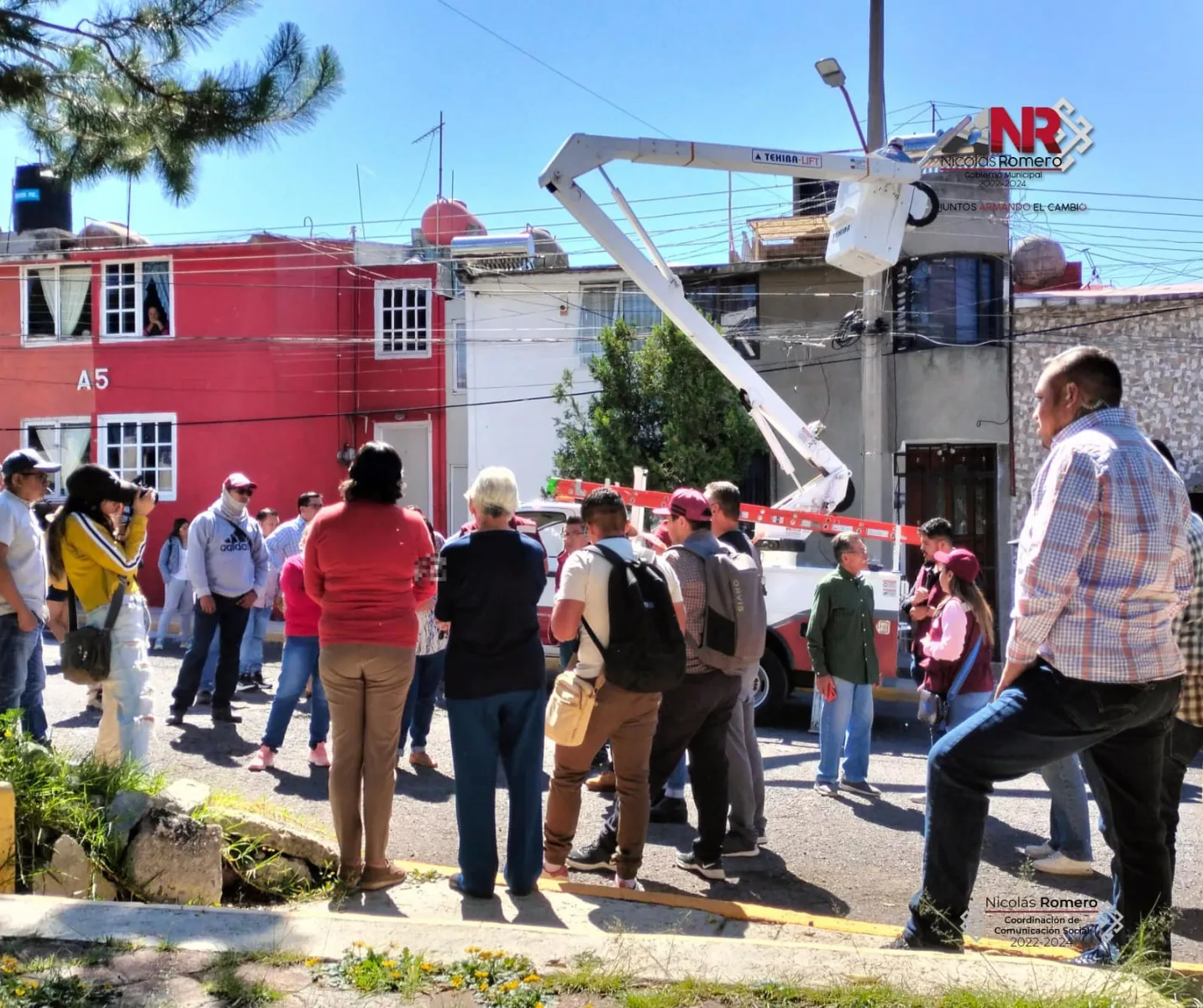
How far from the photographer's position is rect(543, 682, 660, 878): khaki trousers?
502 centimetres

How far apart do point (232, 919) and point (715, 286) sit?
1721cm

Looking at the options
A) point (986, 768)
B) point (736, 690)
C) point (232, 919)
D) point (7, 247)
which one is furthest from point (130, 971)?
point (7, 247)

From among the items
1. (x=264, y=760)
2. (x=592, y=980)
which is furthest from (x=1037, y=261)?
(x=592, y=980)

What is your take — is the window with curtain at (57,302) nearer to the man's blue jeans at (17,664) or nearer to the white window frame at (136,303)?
the white window frame at (136,303)

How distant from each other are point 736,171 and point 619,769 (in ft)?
25.2

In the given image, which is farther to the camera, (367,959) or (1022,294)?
(1022,294)

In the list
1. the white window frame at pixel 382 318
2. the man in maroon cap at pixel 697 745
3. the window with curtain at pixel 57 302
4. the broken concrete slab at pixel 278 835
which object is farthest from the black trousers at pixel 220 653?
the window with curtain at pixel 57 302

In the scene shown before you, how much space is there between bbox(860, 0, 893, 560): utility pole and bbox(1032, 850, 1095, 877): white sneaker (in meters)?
10.6

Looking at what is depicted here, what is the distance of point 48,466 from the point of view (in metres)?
6.88

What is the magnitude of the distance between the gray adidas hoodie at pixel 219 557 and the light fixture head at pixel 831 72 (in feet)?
33.9

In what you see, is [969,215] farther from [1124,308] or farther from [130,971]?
[130,971]

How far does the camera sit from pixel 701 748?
5.52 metres

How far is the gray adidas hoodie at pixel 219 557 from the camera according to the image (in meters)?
8.66

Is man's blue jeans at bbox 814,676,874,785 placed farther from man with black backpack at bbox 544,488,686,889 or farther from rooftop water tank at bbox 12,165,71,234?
rooftop water tank at bbox 12,165,71,234
